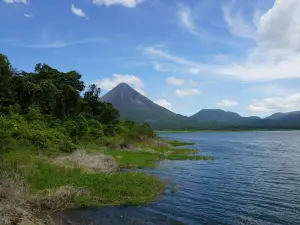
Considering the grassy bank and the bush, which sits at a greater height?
the bush

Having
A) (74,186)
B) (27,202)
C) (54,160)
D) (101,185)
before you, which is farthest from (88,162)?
(27,202)

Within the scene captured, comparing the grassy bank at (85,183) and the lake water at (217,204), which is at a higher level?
the grassy bank at (85,183)

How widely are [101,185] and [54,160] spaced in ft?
25.7

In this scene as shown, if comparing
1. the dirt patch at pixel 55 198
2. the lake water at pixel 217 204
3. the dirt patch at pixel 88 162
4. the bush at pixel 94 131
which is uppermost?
the bush at pixel 94 131

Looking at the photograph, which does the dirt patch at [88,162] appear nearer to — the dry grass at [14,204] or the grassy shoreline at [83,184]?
the grassy shoreline at [83,184]

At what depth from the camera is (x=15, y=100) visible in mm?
52938

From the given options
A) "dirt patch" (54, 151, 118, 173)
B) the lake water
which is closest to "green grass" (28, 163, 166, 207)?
the lake water

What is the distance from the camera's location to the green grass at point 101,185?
21.7m

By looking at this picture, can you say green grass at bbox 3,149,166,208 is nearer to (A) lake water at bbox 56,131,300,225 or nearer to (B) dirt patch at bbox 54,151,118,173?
(A) lake water at bbox 56,131,300,225

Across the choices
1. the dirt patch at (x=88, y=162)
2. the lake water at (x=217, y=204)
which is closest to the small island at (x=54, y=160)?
the dirt patch at (x=88, y=162)

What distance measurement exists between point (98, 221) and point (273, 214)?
35.2ft

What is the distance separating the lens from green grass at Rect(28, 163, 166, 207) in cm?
2172

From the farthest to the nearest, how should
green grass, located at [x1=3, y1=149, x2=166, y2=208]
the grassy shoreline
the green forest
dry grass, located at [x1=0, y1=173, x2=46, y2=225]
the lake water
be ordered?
the green forest → green grass, located at [x1=3, y1=149, x2=166, y2=208] → the grassy shoreline → the lake water → dry grass, located at [x1=0, y1=173, x2=46, y2=225]

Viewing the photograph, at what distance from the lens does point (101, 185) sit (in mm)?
23406
